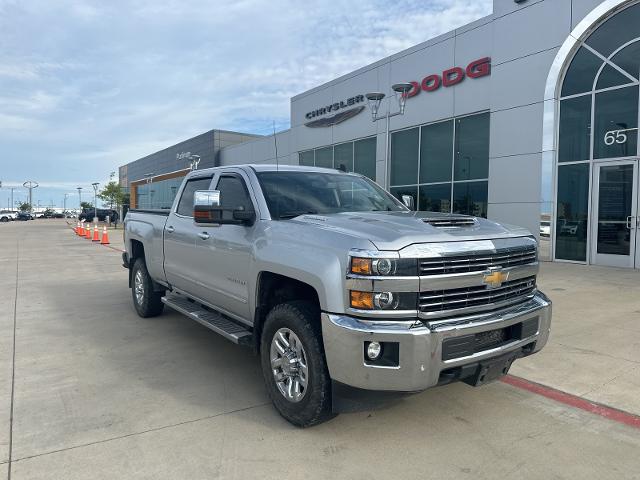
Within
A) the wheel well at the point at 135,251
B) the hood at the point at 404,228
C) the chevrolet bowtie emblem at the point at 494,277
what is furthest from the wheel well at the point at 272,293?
the wheel well at the point at 135,251

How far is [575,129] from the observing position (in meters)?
12.7

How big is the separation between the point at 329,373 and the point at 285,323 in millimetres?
524

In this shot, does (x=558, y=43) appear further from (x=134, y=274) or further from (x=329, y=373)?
(x=329, y=373)

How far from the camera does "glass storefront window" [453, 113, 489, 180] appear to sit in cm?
1538

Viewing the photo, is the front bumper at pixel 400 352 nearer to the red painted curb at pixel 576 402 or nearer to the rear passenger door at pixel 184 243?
the red painted curb at pixel 576 402

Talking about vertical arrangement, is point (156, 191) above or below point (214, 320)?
above

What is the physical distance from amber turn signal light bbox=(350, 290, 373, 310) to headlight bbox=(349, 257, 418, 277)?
0.13 m

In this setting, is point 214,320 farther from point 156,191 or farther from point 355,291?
point 156,191

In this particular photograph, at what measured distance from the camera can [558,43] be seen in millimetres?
12758

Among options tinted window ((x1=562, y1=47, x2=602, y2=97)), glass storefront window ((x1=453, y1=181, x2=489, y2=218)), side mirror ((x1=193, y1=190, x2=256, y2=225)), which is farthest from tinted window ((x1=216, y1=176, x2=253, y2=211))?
glass storefront window ((x1=453, y1=181, x2=489, y2=218))

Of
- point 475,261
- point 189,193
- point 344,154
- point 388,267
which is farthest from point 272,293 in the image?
point 344,154

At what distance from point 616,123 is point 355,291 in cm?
1155

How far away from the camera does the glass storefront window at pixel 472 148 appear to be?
1538 cm

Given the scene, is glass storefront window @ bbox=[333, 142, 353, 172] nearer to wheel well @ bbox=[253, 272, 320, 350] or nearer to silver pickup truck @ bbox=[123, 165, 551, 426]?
silver pickup truck @ bbox=[123, 165, 551, 426]
